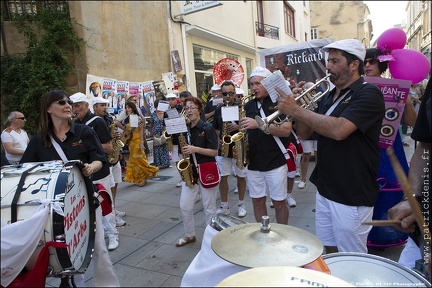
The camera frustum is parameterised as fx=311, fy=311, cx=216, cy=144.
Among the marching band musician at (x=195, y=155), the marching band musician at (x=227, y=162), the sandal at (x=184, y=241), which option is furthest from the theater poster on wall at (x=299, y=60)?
the sandal at (x=184, y=241)

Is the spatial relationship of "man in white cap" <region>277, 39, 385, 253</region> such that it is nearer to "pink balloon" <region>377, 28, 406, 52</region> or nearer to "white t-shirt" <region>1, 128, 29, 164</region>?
"pink balloon" <region>377, 28, 406, 52</region>

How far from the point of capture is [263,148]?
3.63 metres

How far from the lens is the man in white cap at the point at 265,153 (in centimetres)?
360

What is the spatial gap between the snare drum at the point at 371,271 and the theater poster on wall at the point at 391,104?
177 cm

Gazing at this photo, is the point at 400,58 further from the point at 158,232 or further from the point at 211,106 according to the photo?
the point at 211,106

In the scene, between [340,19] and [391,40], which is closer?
[391,40]

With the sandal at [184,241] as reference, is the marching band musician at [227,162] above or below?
above

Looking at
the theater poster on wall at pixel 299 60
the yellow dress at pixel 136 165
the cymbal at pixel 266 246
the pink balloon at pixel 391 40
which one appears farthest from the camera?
the theater poster on wall at pixel 299 60

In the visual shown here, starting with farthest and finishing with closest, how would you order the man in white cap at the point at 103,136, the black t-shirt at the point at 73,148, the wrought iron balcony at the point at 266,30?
1. the wrought iron balcony at the point at 266,30
2. the man in white cap at the point at 103,136
3. the black t-shirt at the point at 73,148

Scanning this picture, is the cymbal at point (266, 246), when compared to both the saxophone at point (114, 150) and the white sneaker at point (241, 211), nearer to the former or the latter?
the white sneaker at point (241, 211)

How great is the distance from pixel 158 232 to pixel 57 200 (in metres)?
2.60

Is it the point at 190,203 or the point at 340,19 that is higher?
the point at 340,19

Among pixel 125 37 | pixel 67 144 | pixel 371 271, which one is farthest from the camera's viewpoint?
pixel 125 37

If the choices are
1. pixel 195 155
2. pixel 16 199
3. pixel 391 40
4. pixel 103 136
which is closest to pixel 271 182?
pixel 195 155
